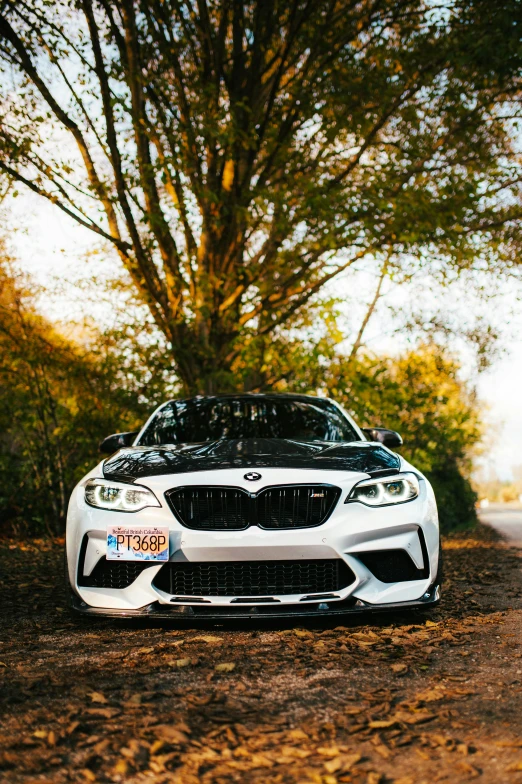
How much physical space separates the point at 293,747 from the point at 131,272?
30.2ft

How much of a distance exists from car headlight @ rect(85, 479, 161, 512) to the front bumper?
0.05 meters

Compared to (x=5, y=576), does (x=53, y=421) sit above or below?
above

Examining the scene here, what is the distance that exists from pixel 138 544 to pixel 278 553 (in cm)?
75

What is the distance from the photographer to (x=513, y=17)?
9.40 meters

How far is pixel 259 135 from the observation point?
442 inches

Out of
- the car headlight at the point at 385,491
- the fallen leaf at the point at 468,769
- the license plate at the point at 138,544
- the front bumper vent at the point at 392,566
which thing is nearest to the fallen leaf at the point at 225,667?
the license plate at the point at 138,544

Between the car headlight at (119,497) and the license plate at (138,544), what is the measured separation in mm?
137

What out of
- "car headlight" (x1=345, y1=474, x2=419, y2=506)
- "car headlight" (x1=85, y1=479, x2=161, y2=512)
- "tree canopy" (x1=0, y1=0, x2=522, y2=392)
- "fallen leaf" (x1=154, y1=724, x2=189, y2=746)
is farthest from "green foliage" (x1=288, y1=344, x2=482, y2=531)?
"fallen leaf" (x1=154, y1=724, x2=189, y2=746)

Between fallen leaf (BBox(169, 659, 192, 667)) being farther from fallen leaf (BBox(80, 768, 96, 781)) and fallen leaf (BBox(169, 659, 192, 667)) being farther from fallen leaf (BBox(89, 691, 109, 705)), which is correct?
fallen leaf (BBox(80, 768, 96, 781))

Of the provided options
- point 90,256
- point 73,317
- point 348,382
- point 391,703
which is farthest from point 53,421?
point 391,703

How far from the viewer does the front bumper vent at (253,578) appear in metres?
4.24

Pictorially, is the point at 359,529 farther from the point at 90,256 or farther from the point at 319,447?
the point at 90,256

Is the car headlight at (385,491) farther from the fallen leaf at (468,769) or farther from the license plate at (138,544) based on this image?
the fallen leaf at (468,769)

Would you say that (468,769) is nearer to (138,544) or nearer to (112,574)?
(138,544)
